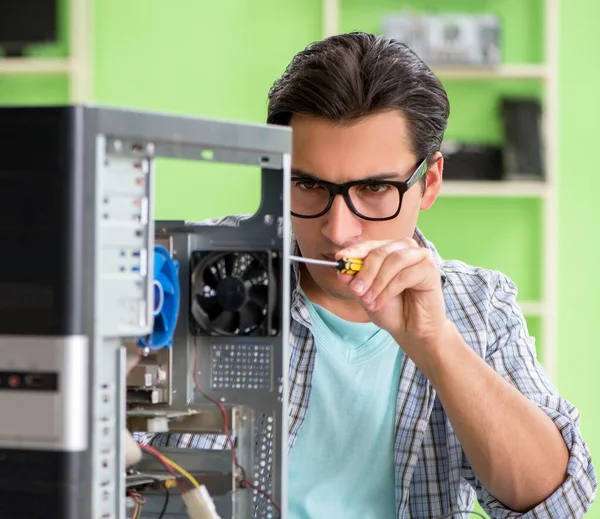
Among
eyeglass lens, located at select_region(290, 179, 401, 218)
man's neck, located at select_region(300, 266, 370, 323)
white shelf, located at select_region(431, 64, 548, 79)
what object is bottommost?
man's neck, located at select_region(300, 266, 370, 323)

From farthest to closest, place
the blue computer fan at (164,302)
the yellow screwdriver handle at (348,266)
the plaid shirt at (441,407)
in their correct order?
the plaid shirt at (441,407), the yellow screwdriver handle at (348,266), the blue computer fan at (164,302)

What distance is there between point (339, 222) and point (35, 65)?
1.99 metres

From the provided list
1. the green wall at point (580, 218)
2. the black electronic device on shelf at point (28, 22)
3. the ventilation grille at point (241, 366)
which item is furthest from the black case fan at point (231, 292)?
the green wall at point (580, 218)

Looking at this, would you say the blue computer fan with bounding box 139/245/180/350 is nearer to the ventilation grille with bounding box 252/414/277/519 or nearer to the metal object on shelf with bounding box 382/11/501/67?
the ventilation grille with bounding box 252/414/277/519

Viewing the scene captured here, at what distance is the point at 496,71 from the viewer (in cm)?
314

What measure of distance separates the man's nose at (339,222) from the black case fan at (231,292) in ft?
1.53

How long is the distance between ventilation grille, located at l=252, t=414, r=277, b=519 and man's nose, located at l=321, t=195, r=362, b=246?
1.68 feet

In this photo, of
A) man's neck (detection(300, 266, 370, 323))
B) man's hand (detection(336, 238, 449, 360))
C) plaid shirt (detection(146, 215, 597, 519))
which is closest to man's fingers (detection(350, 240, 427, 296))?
man's hand (detection(336, 238, 449, 360))

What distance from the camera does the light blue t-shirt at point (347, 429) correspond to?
5.06 ft

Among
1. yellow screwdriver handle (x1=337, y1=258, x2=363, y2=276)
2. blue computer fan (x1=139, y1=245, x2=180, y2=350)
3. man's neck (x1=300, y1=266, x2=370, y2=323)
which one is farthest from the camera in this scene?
man's neck (x1=300, y1=266, x2=370, y2=323)

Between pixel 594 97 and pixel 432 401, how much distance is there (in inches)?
79.8

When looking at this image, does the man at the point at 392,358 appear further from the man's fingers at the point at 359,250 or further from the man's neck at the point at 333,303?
the man's fingers at the point at 359,250

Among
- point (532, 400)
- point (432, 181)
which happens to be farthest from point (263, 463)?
point (432, 181)

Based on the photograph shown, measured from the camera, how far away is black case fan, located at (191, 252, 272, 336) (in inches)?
41.1
